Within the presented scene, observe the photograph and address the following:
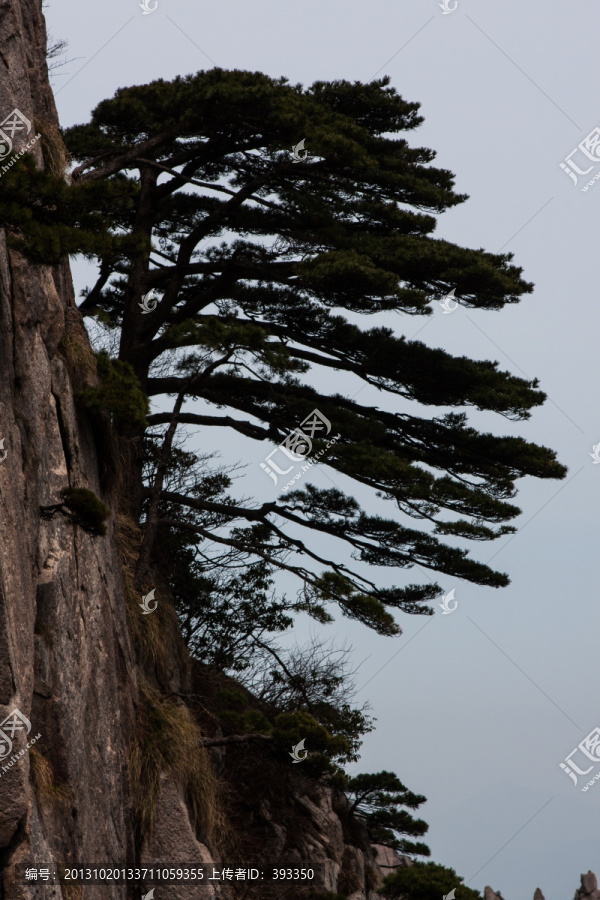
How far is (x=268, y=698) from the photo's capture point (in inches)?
540

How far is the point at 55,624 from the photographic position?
25.7 ft

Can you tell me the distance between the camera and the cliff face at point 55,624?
649 centimetres

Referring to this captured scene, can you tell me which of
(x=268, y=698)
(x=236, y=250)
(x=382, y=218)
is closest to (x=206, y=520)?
(x=268, y=698)

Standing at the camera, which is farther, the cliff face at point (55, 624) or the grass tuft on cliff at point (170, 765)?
the grass tuft on cliff at point (170, 765)

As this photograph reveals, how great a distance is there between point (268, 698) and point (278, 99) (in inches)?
304

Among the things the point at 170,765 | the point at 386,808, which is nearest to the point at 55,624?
the point at 170,765

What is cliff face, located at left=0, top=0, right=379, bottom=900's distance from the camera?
649 centimetres

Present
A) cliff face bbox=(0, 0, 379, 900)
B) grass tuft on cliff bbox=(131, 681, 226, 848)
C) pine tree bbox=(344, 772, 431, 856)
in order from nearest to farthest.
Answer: cliff face bbox=(0, 0, 379, 900)
grass tuft on cliff bbox=(131, 681, 226, 848)
pine tree bbox=(344, 772, 431, 856)

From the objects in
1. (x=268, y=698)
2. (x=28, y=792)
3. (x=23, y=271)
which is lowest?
(x=28, y=792)

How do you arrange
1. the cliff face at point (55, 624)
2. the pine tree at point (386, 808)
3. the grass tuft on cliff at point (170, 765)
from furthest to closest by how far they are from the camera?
the pine tree at point (386, 808) < the grass tuft on cliff at point (170, 765) < the cliff face at point (55, 624)

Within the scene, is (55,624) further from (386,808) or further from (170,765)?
(386,808)

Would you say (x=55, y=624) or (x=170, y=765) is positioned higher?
(x=55, y=624)

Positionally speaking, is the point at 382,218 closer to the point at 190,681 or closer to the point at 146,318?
the point at 146,318

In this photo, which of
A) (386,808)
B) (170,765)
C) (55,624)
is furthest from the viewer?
(386,808)
